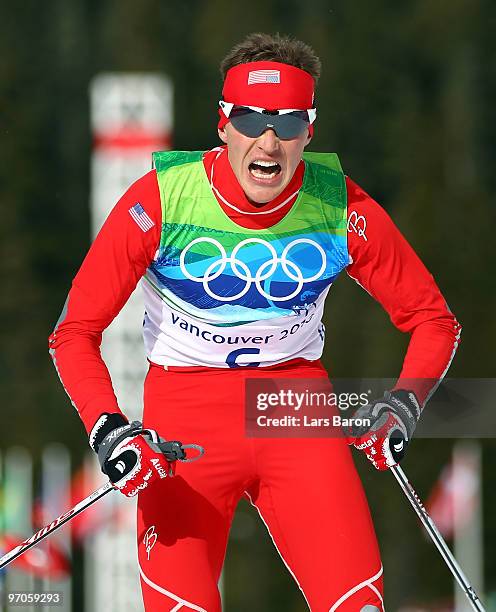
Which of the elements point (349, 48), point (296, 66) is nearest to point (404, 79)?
point (349, 48)

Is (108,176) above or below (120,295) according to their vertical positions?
below

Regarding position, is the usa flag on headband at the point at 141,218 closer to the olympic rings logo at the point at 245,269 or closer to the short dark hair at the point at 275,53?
the olympic rings logo at the point at 245,269

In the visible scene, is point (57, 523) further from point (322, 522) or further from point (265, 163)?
point (265, 163)

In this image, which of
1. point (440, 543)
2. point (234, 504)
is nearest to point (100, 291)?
point (234, 504)

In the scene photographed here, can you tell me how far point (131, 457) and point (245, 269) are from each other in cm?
73

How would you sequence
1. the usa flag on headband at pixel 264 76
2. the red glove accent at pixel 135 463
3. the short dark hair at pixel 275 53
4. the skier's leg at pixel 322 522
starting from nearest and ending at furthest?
1. the red glove accent at pixel 135 463
2. the skier's leg at pixel 322 522
3. the usa flag on headband at pixel 264 76
4. the short dark hair at pixel 275 53

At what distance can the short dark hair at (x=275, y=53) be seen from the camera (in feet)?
17.5

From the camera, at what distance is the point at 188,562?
5.03m

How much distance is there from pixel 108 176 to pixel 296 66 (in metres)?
9.19

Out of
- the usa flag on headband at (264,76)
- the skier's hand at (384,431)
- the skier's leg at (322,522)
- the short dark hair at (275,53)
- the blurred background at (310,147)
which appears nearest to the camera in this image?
the skier's leg at (322,522)

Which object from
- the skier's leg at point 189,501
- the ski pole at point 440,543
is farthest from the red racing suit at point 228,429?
the ski pole at point 440,543

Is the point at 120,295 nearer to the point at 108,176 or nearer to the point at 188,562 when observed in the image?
the point at 188,562

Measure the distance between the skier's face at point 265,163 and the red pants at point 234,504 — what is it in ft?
1.87

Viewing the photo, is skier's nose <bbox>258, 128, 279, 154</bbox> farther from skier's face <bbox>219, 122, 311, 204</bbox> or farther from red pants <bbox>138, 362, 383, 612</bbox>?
red pants <bbox>138, 362, 383, 612</bbox>
